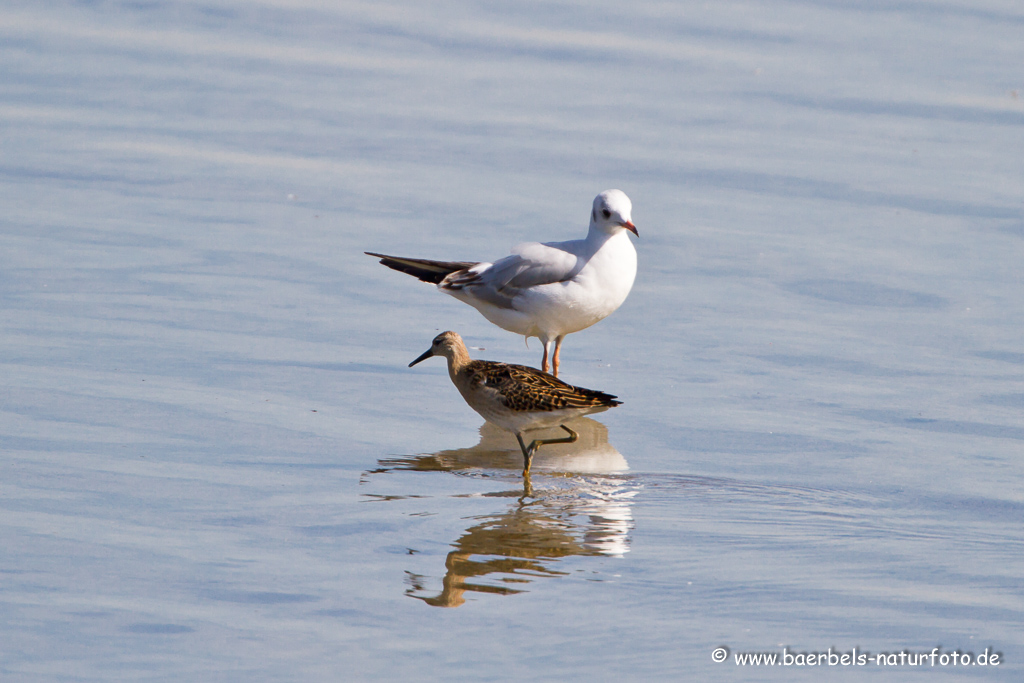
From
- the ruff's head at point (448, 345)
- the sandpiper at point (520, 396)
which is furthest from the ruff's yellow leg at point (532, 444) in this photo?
the ruff's head at point (448, 345)

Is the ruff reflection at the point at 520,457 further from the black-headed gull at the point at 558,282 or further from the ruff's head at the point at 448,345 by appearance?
the black-headed gull at the point at 558,282

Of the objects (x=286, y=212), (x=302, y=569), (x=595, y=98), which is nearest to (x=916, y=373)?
(x=302, y=569)

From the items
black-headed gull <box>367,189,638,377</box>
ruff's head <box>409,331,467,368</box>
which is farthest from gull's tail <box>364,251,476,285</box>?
ruff's head <box>409,331,467,368</box>

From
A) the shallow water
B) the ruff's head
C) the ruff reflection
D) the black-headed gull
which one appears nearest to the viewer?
the shallow water

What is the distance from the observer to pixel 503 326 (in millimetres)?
7680

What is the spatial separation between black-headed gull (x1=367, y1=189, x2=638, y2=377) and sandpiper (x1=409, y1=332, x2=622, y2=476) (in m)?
0.88

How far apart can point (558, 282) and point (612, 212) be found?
486 mm

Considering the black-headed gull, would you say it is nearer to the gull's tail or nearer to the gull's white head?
the gull's white head

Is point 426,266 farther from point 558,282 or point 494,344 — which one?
point 558,282

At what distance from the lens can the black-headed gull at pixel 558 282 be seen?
738cm

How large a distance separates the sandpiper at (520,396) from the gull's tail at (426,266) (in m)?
1.27

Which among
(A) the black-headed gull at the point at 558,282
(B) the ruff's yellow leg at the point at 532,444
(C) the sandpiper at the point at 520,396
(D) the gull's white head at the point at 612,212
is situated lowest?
(B) the ruff's yellow leg at the point at 532,444

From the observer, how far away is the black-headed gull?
7383 millimetres

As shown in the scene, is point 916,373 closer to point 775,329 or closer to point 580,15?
point 775,329
